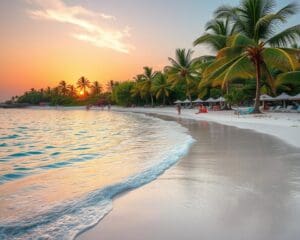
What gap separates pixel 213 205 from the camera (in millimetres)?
4348

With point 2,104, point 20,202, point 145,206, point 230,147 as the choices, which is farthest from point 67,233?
point 2,104

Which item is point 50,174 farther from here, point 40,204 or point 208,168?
point 208,168

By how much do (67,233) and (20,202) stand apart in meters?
1.77

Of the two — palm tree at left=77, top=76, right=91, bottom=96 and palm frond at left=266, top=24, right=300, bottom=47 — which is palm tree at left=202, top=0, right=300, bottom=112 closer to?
palm frond at left=266, top=24, right=300, bottom=47

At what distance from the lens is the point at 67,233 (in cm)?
358

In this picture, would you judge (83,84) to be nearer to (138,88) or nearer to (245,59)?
(138,88)

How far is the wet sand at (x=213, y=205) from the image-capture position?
3.44m

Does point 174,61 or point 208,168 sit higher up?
point 174,61

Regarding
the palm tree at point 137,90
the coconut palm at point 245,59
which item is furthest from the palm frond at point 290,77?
the palm tree at point 137,90

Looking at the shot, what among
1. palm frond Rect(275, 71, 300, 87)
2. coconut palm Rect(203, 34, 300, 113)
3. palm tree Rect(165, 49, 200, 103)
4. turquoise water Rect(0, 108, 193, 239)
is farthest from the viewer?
palm tree Rect(165, 49, 200, 103)

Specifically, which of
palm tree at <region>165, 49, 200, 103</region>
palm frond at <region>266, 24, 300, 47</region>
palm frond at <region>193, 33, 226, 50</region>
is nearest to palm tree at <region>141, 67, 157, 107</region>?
palm tree at <region>165, 49, 200, 103</region>

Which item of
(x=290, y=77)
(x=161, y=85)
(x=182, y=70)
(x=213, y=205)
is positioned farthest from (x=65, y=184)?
(x=161, y=85)

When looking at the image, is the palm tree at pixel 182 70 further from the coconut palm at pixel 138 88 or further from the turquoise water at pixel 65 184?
the turquoise water at pixel 65 184

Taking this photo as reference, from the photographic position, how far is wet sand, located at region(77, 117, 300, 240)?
11.3ft
